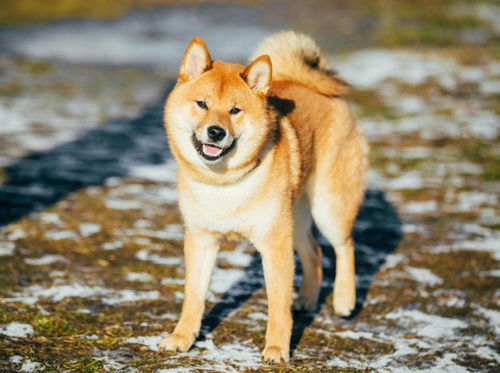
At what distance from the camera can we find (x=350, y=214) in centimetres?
452

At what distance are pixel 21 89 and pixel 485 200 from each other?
794 centimetres

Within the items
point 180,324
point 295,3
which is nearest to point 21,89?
point 180,324

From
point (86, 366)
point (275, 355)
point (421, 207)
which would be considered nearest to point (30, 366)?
point (86, 366)

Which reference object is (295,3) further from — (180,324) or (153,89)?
(180,324)

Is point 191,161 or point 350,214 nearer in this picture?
point 191,161

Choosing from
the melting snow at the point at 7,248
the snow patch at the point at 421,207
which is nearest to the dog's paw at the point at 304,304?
the melting snow at the point at 7,248

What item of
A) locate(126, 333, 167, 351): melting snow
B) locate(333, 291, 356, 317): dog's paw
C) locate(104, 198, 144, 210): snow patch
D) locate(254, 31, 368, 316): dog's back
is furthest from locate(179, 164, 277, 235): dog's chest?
locate(104, 198, 144, 210): snow patch

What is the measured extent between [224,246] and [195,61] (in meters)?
2.24

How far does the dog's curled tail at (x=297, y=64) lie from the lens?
462 centimetres

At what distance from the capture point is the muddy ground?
12.1 feet

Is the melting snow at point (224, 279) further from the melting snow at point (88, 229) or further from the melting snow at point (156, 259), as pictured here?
the melting snow at point (88, 229)

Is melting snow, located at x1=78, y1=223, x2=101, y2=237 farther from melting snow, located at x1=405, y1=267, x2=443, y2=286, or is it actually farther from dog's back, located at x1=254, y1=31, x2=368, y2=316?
melting snow, located at x1=405, y1=267, x2=443, y2=286

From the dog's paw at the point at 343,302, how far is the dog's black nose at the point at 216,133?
1.68 meters

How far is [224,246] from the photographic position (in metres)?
5.43
